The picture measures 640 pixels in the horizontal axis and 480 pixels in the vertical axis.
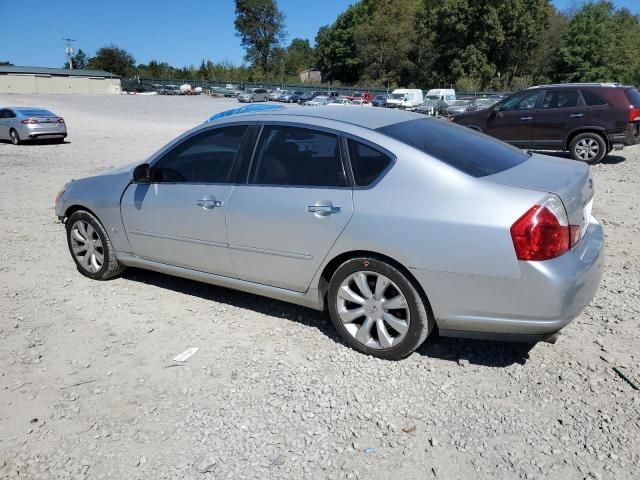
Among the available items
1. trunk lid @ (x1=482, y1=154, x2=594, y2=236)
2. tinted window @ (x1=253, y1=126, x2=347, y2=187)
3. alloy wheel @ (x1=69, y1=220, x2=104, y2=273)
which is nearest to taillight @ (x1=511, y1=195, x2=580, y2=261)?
trunk lid @ (x1=482, y1=154, x2=594, y2=236)

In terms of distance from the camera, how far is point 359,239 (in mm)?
3230

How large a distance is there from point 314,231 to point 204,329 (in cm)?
124

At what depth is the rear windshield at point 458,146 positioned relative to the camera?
3.26m

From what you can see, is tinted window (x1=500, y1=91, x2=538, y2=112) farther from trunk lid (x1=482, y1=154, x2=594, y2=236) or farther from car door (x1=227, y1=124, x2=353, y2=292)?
car door (x1=227, y1=124, x2=353, y2=292)

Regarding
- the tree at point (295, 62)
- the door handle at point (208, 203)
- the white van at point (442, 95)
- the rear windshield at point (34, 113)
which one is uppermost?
the tree at point (295, 62)

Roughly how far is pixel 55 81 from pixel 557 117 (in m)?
85.3

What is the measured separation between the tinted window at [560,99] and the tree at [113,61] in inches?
4538

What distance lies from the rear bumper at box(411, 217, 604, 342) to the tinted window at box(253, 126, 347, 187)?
2.94 ft

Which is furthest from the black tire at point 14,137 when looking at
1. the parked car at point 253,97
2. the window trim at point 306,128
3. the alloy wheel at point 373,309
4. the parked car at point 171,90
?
the parked car at point 171,90

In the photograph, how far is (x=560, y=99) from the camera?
11625 mm

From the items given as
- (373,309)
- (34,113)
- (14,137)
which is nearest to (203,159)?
(373,309)

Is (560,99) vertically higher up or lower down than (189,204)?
higher up

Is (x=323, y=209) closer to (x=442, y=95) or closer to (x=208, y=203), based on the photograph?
(x=208, y=203)

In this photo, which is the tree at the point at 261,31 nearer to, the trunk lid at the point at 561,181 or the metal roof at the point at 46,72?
the metal roof at the point at 46,72
